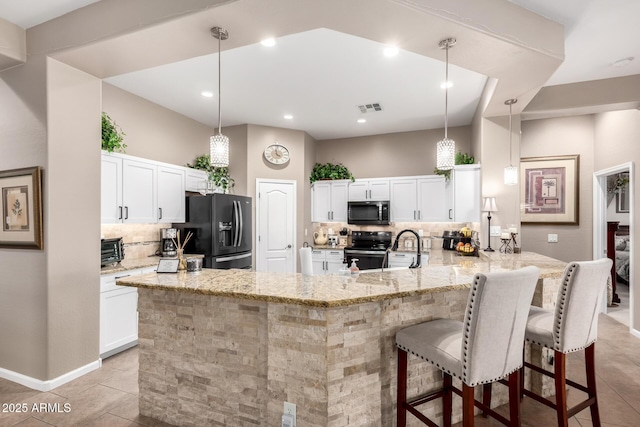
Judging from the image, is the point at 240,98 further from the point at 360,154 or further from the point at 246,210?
the point at 360,154

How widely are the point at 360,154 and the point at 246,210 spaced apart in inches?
102

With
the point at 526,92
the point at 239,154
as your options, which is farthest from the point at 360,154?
the point at 526,92

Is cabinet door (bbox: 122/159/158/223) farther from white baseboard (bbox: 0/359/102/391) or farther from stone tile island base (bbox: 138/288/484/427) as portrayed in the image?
stone tile island base (bbox: 138/288/484/427)

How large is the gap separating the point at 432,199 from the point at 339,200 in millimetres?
1647

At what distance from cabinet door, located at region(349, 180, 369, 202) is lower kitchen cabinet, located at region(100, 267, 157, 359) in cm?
373

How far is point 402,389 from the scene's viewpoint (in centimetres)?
201

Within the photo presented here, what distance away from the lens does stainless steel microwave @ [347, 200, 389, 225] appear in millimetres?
5863

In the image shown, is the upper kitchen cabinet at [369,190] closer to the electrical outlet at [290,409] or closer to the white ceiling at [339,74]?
the white ceiling at [339,74]

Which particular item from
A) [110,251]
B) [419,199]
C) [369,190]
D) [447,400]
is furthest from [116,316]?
[419,199]

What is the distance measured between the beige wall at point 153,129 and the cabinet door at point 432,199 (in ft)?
12.3

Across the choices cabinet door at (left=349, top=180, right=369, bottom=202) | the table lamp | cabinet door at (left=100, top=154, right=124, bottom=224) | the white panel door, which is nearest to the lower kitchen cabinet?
cabinet door at (left=100, top=154, right=124, bottom=224)

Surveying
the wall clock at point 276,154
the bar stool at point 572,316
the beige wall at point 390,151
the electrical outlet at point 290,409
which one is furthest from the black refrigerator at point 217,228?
the bar stool at point 572,316

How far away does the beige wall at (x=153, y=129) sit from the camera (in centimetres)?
416

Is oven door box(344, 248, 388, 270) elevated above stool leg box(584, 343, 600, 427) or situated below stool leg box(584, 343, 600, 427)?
above
